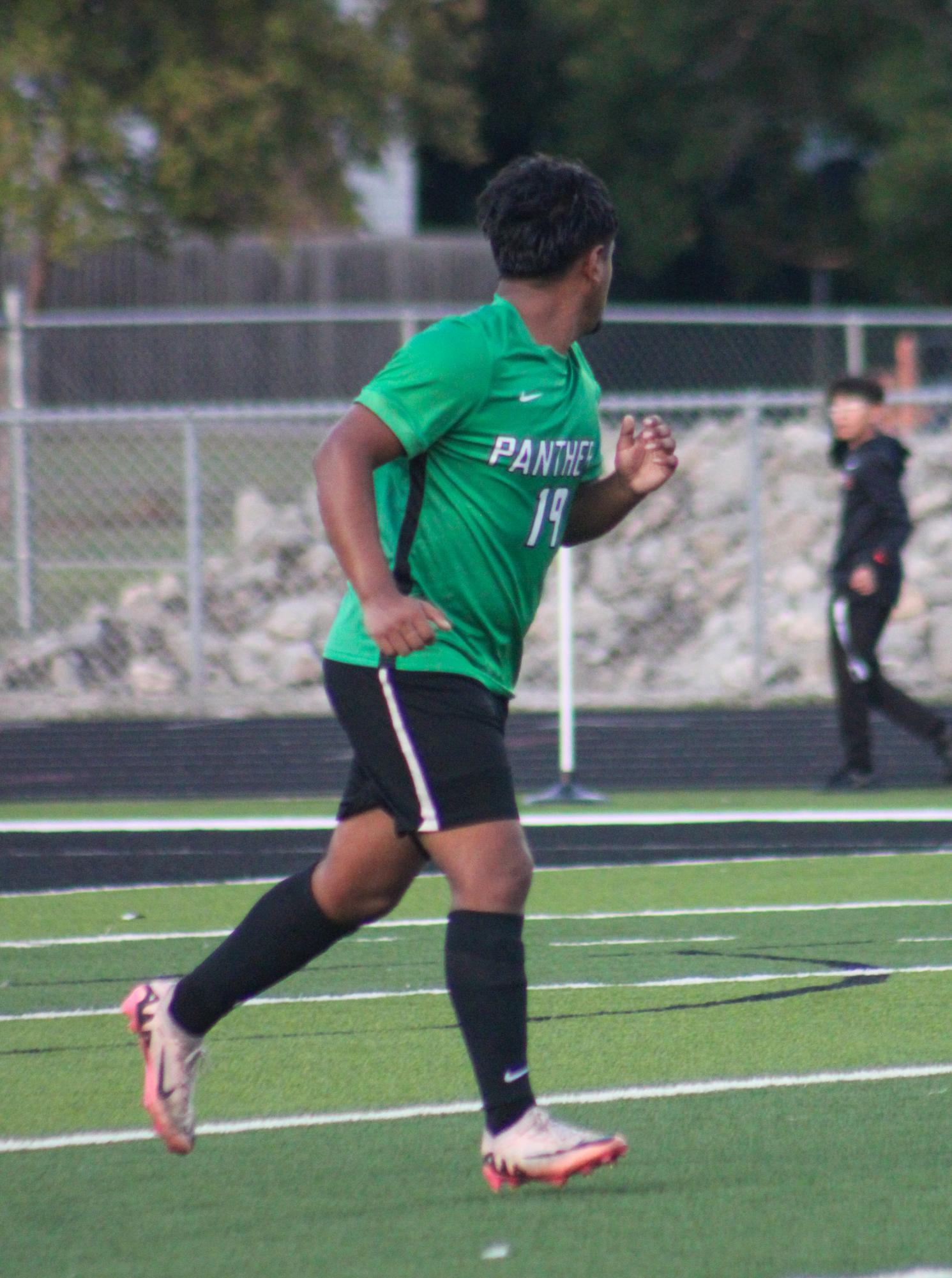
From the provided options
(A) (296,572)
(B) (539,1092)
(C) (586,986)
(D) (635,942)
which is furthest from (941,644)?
(B) (539,1092)

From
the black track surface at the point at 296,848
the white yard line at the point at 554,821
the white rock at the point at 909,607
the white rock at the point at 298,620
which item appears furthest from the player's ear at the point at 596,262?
the white rock at the point at 909,607

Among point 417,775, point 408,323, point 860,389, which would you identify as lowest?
point 417,775

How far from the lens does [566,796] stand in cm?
1085

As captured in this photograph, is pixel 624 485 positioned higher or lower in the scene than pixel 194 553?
higher

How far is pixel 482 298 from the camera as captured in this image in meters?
30.1

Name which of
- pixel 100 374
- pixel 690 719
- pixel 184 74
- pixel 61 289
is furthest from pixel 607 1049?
pixel 61 289

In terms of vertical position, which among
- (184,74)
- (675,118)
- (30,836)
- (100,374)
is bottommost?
(30,836)

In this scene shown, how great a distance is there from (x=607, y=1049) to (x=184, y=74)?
19.4 meters

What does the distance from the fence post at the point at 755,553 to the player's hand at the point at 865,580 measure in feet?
13.5

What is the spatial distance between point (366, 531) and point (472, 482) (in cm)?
28

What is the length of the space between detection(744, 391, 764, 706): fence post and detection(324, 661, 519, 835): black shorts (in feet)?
36.4

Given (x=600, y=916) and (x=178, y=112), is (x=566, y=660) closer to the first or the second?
(x=600, y=916)

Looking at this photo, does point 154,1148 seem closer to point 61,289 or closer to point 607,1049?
point 607,1049

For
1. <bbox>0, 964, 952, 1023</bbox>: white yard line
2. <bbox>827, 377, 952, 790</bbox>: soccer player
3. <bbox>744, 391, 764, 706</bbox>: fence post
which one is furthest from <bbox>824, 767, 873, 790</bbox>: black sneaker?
<bbox>0, 964, 952, 1023</bbox>: white yard line
